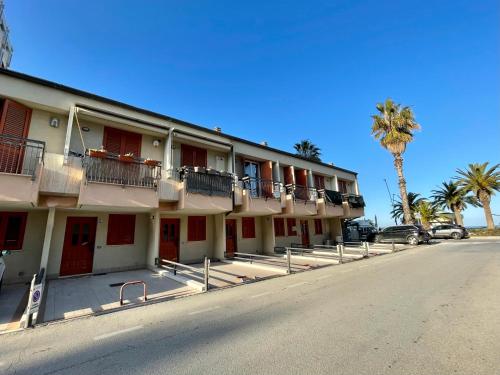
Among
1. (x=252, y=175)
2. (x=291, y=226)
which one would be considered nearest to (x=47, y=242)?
(x=252, y=175)

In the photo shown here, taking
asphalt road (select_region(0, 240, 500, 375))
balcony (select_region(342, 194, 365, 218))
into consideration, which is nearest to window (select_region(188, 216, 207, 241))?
asphalt road (select_region(0, 240, 500, 375))

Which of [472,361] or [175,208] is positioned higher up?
[175,208]

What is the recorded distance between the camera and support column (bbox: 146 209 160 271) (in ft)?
38.1

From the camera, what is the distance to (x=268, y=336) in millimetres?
4422

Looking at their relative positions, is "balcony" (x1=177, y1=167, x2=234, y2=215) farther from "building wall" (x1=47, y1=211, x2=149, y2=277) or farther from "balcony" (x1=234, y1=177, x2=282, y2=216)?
"building wall" (x1=47, y1=211, x2=149, y2=277)

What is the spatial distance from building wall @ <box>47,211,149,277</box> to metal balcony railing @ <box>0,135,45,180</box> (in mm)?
2937

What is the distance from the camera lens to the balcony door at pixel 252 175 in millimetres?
15141

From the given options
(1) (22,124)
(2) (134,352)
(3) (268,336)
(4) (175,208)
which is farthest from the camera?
(4) (175,208)

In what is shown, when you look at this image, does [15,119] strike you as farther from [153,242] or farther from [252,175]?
[252,175]

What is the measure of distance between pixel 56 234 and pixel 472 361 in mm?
13645

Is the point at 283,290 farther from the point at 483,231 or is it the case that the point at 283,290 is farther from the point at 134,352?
the point at 483,231

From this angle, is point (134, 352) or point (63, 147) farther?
point (63, 147)

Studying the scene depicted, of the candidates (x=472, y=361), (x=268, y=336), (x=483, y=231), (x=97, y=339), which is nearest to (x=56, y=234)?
(x=97, y=339)

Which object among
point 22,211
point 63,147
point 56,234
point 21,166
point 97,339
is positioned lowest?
point 97,339
